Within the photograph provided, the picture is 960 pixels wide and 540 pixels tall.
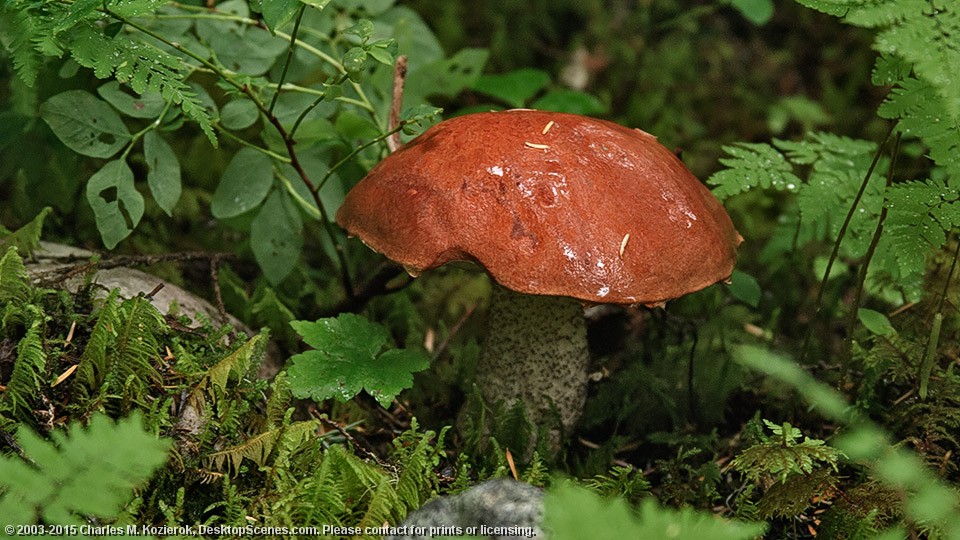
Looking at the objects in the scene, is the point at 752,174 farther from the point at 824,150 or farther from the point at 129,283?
the point at 129,283

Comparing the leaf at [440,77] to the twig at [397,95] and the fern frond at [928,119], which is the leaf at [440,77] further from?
the fern frond at [928,119]

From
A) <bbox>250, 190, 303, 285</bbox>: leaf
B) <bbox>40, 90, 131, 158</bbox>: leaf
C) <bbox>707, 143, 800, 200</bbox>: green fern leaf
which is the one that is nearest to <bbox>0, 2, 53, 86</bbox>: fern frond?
<bbox>40, 90, 131, 158</bbox>: leaf

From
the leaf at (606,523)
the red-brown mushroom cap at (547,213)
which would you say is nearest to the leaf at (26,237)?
the red-brown mushroom cap at (547,213)

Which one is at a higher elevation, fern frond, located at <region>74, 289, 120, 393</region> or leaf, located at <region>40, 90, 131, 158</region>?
leaf, located at <region>40, 90, 131, 158</region>

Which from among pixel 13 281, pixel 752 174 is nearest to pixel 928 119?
pixel 752 174

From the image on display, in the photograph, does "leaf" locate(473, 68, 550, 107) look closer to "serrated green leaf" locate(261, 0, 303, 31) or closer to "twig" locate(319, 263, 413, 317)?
"twig" locate(319, 263, 413, 317)
